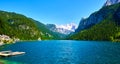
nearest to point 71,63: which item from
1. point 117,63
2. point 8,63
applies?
point 117,63

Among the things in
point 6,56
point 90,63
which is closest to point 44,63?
point 90,63

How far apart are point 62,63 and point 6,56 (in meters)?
37.9

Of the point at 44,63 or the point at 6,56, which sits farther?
the point at 6,56

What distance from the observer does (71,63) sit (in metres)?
95.5

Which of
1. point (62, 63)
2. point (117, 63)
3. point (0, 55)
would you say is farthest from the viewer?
point (0, 55)

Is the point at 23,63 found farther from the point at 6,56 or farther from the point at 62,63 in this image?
the point at 6,56

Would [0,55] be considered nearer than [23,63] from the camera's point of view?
No

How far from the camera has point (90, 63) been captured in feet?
303

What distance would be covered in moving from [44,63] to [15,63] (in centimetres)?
1131

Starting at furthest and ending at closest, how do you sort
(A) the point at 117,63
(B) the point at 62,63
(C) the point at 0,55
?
(C) the point at 0,55, (B) the point at 62,63, (A) the point at 117,63

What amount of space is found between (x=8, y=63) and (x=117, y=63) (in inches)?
1648

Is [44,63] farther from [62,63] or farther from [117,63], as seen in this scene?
[117,63]

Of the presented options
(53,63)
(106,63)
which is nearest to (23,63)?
(53,63)

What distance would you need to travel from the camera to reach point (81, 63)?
9362 centimetres
